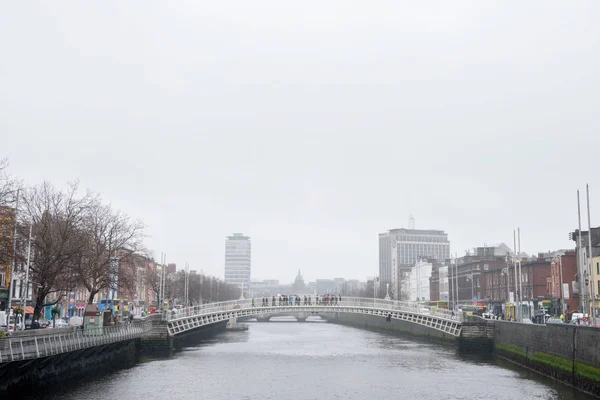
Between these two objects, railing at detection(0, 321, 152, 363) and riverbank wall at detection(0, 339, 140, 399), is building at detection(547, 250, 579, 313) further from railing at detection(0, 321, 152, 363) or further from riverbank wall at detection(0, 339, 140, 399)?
riverbank wall at detection(0, 339, 140, 399)

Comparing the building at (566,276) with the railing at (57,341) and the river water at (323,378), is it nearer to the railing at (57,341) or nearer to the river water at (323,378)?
the river water at (323,378)

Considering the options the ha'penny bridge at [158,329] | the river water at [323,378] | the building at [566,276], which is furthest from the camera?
the building at [566,276]

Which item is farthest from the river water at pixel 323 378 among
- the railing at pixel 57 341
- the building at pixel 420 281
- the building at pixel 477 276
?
the building at pixel 420 281

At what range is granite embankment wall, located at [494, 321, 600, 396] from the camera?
37469mm

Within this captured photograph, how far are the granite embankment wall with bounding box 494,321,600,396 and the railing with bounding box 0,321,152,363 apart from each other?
28.6 metres

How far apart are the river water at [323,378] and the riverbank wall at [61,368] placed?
3.82 feet

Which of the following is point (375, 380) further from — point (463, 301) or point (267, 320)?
point (267, 320)

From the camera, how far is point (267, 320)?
586 ft

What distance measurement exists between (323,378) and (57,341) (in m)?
17.5

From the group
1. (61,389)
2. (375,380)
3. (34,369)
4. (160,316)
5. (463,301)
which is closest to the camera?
(34,369)

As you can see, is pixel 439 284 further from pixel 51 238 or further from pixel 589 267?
pixel 51 238

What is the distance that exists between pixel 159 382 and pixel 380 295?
131890 millimetres

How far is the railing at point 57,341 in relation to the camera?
33.1 metres

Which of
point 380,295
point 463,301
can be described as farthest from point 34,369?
point 380,295
